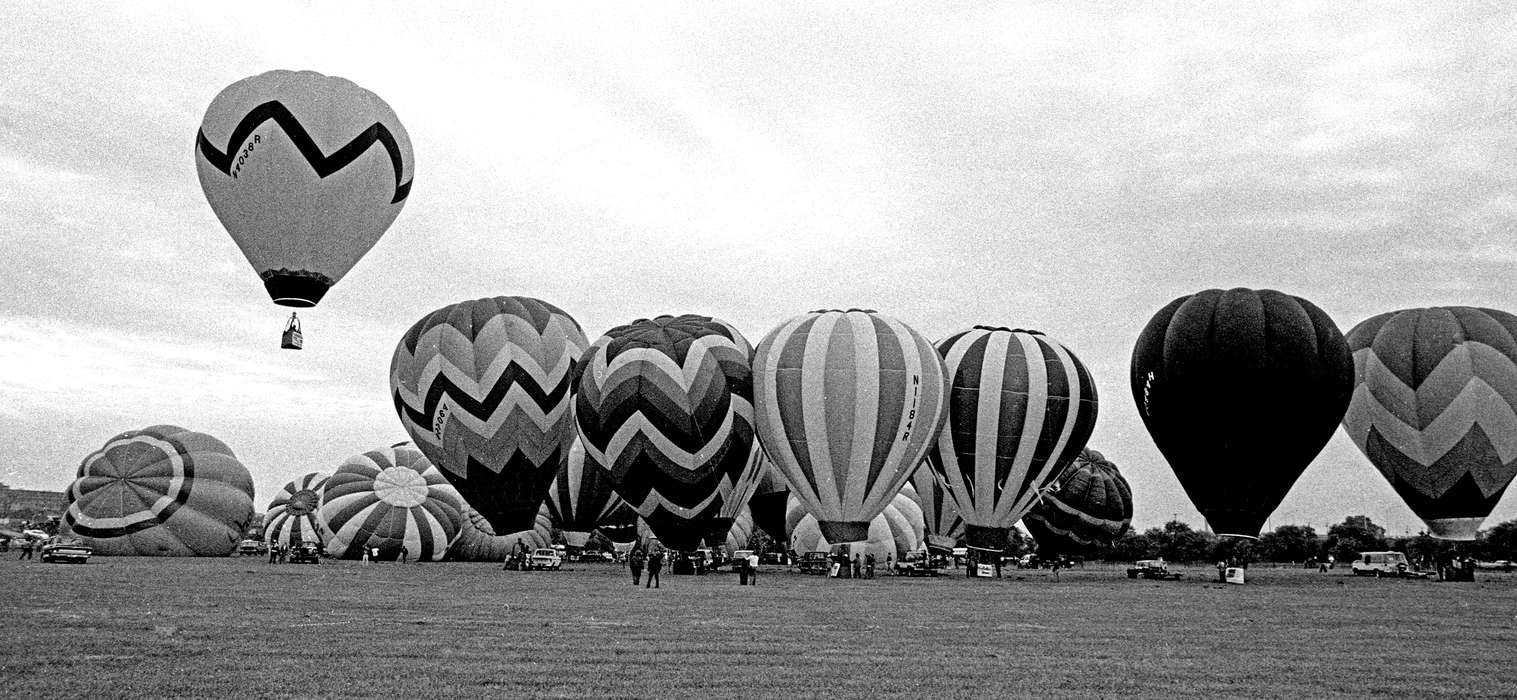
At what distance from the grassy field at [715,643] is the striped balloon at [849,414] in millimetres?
6879

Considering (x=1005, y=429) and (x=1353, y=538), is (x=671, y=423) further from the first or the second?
(x=1353, y=538)

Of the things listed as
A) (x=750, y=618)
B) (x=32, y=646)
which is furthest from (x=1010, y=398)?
(x=32, y=646)

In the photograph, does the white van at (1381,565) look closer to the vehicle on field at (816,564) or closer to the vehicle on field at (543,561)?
the vehicle on field at (816,564)

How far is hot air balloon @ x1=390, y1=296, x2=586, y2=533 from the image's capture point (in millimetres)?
26922

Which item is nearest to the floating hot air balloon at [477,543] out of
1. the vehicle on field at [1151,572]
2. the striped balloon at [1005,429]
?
the striped balloon at [1005,429]

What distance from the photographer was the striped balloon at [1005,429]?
85.8 ft

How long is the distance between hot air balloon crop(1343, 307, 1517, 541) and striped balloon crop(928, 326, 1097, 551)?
19.3 ft

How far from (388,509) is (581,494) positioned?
525cm

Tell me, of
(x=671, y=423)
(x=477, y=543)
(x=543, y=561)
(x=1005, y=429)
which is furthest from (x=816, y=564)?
(x=477, y=543)

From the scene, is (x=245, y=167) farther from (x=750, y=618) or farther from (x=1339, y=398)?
(x=1339, y=398)

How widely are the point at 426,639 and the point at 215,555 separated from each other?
26.2m

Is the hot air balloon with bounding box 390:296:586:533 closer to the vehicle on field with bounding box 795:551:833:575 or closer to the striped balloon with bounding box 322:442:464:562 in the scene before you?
the striped balloon with bounding box 322:442:464:562

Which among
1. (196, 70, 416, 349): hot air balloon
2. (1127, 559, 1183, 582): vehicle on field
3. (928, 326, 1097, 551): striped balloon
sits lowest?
(1127, 559, 1183, 582): vehicle on field

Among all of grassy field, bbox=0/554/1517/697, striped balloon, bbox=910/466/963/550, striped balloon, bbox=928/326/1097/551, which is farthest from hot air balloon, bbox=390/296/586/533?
grassy field, bbox=0/554/1517/697
